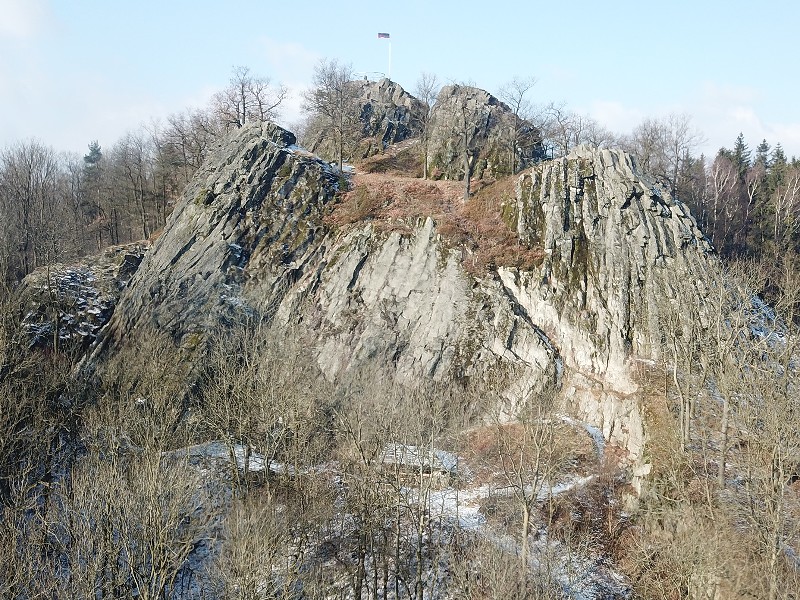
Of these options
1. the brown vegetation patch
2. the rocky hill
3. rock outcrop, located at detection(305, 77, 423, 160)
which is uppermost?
rock outcrop, located at detection(305, 77, 423, 160)

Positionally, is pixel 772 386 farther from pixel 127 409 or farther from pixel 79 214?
pixel 79 214

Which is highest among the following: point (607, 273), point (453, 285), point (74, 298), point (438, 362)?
point (607, 273)

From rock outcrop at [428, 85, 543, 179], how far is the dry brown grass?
3097 mm

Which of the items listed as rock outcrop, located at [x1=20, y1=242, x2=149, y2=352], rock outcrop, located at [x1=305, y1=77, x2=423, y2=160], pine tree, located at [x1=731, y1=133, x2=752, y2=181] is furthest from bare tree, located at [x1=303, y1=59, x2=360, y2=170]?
pine tree, located at [x1=731, y1=133, x2=752, y2=181]

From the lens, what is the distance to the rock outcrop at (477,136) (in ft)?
154

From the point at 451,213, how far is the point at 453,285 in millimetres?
7336

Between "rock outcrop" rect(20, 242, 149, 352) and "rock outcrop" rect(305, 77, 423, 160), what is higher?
"rock outcrop" rect(305, 77, 423, 160)

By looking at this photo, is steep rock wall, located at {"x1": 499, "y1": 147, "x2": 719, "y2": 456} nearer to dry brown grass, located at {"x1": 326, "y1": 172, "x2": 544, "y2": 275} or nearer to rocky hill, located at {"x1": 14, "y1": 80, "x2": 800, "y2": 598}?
rocky hill, located at {"x1": 14, "y1": 80, "x2": 800, "y2": 598}

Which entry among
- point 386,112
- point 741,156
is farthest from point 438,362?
point 741,156

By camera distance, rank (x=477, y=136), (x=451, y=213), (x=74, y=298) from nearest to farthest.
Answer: (x=451, y=213)
(x=74, y=298)
(x=477, y=136)

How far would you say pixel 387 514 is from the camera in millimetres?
23125

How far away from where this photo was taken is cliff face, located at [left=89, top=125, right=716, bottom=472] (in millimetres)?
31216

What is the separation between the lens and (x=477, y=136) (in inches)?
1914

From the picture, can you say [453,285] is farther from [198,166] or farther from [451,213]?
[198,166]
